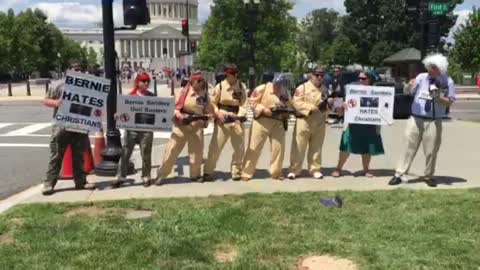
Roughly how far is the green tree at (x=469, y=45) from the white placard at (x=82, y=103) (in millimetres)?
43220

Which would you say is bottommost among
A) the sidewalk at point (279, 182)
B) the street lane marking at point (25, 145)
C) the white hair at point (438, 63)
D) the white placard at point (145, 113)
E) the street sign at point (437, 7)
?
the street lane marking at point (25, 145)

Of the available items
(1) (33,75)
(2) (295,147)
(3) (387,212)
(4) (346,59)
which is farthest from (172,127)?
(1) (33,75)

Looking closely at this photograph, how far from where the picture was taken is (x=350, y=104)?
1009 cm

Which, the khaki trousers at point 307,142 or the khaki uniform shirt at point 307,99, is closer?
the khaki uniform shirt at point 307,99

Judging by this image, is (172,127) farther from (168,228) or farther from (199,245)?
(199,245)

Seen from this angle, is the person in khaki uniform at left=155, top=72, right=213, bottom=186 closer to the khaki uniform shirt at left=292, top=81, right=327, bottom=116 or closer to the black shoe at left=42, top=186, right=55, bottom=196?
the khaki uniform shirt at left=292, top=81, right=327, bottom=116

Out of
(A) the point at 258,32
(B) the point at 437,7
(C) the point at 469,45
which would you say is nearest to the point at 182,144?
(B) the point at 437,7

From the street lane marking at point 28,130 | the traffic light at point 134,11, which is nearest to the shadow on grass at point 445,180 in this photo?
the traffic light at point 134,11

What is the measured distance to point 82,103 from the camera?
30.6 ft

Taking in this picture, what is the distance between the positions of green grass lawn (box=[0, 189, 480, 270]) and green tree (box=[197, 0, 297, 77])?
1239 inches

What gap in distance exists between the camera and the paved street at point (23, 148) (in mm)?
11224

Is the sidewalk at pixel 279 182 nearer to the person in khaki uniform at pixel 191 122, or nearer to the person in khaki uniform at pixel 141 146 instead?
the person in khaki uniform at pixel 141 146

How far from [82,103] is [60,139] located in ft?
1.95

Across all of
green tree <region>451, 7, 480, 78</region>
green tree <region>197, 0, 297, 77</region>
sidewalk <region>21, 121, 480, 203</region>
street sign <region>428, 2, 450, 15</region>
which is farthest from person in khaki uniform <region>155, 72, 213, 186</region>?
green tree <region>451, 7, 480, 78</region>
